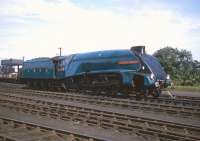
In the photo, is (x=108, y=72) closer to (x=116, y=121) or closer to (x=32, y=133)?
(x=116, y=121)

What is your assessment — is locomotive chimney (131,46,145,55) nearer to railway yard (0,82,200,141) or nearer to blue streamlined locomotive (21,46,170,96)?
blue streamlined locomotive (21,46,170,96)

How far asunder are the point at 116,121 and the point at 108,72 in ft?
32.7

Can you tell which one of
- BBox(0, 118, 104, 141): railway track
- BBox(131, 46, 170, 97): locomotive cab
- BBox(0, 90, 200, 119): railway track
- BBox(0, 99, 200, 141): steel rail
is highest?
BBox(131, 46, 170, 97): locomotive cab

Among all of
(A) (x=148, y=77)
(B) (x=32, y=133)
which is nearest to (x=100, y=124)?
(B) (x=32, y=133)

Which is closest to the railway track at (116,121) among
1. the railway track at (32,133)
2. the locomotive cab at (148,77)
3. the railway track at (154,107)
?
the railway track at (32,133)

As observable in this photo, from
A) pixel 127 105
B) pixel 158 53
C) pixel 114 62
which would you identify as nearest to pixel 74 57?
pixel 114 62

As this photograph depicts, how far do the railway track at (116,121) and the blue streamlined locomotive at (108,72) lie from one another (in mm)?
5377

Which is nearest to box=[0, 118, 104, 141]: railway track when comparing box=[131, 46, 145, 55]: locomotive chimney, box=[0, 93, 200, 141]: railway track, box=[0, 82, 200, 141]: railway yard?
box=[0, 82, 200, 141]: railway yard

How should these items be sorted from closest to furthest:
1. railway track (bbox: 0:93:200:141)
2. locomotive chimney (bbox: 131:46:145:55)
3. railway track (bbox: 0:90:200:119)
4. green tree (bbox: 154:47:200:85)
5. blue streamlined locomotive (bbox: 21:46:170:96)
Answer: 1. railway track (bbox: 0:93:200:141)
2. railway track (bbox: 0:90:200:119)
3. blue streamlined locomotive (bbox: 21:46:170:96)
4. locomotive chimney (bbox: 131:46:145:55)
5. green tree (bbox: 154:47:200:85)

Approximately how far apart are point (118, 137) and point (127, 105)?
271 inches

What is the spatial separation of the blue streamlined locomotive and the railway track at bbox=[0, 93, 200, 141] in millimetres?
5377

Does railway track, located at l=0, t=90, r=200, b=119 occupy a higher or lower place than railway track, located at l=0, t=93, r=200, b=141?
higher

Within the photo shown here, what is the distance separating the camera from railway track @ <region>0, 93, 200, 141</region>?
1094cm

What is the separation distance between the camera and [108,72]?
74.1ft
